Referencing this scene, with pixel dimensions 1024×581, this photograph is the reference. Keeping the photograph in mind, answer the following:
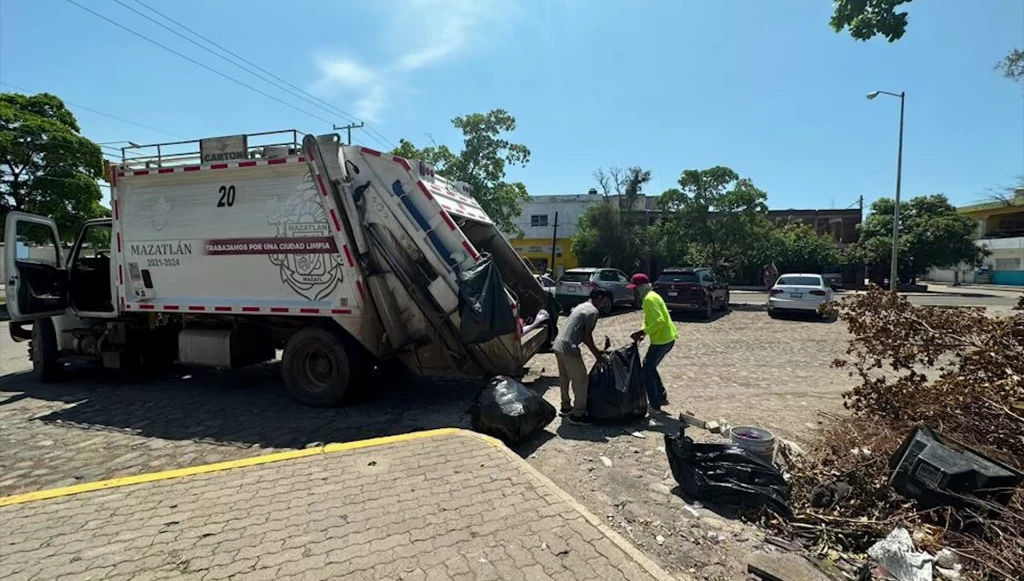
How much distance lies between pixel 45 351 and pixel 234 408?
3398 mm

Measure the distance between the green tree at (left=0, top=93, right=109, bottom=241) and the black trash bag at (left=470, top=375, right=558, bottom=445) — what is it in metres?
19.5

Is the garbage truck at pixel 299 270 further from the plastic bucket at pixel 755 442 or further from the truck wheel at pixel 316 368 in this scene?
the plastic bucket at pixel 755 442

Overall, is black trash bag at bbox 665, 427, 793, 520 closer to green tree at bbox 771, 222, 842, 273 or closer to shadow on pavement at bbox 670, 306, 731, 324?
shadow on pavement at bbox 670, 306, 731, 324

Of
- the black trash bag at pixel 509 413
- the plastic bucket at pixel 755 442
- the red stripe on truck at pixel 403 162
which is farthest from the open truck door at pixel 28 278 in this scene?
the plastic bucket at pixel 755 442

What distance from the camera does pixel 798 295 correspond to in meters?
15.6

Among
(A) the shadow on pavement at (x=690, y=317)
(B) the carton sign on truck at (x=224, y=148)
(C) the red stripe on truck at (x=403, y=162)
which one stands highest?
(B) the carton sign on truck at (x=224, y=148)

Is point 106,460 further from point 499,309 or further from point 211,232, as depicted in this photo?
point 499,309

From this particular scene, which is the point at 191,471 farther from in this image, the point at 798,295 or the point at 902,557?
the point at 798,295

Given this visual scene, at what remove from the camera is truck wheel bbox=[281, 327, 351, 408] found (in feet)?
19.3

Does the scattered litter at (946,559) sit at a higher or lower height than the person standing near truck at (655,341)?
lower

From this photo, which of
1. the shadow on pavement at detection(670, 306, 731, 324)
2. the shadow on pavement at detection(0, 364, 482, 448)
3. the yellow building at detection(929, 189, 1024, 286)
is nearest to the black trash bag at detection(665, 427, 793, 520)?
the shadow on pavement at detection(0, 364, 482, 448)

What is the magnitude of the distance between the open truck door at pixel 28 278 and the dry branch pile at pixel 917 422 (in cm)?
906

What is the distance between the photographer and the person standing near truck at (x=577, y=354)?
545 centimetres

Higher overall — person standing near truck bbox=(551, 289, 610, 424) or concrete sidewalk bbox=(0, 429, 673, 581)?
person standing near truck bbox=(551, 289, 610, 424)
